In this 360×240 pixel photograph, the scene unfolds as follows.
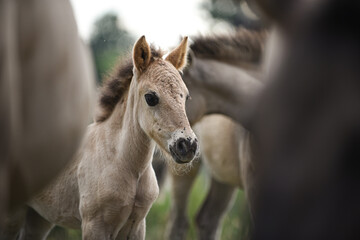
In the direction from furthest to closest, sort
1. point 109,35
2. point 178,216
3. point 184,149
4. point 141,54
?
point 109,35 < point 178,216 < point 141,54 < point 184,149

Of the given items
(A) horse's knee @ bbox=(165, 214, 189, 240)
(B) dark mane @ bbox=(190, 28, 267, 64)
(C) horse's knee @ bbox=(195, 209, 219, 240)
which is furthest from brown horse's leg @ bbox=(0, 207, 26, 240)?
(C) horse's knee @ bbox=(195, 209, 219, 240)

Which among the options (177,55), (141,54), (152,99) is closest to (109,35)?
(177,55)

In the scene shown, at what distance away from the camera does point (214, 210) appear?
274 inches

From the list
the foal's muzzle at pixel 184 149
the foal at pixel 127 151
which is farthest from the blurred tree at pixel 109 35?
the foal's muzzle at pixel 184 149

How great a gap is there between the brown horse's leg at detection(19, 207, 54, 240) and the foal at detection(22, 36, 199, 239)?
15.4 inches

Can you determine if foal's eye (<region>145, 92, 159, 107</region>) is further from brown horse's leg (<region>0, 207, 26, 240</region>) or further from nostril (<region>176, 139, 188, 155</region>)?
brown horse's leg (<region>0, 207, 26, 240</region>)

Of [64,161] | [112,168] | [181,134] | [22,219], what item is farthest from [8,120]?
[22,219]

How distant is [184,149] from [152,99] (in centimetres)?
48

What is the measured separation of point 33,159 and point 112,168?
6.14ft

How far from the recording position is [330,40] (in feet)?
4.04

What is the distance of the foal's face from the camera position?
11.5 feet

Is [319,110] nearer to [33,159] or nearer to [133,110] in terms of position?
[33,159]

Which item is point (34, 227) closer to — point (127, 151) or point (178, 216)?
point (127, 151)

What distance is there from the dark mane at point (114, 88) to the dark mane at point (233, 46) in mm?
1516
